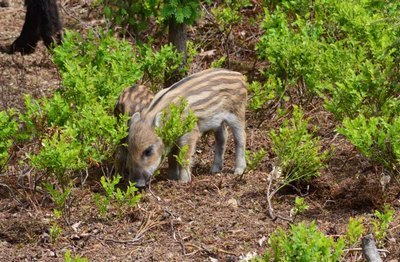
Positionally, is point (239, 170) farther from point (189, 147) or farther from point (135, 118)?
point (135, 118)

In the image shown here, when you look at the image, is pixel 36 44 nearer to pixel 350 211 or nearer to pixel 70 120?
pixel 70 120

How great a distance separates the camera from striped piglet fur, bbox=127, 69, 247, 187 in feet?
21.7

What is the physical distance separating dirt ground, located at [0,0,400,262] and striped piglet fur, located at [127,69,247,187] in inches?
5.5

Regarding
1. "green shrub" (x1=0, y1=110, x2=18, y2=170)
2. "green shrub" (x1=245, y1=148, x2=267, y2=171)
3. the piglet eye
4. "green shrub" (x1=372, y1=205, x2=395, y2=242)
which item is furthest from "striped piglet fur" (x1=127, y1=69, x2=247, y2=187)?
"green shrub" (x1=372, y1=205, x2=395, y2=242)

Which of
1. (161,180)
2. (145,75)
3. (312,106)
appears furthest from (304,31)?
(161,180)

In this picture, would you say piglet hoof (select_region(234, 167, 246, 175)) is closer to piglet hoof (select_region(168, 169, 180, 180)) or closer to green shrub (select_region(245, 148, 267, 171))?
green shrub (select_region(245, 148, 267, 171))

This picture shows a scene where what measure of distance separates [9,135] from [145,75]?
7.10ft

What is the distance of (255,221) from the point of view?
244 inches

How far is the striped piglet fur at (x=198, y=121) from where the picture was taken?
6621 mm

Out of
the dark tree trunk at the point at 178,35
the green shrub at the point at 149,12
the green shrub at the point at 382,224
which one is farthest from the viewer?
the dark tree trunk at the point at 178,35

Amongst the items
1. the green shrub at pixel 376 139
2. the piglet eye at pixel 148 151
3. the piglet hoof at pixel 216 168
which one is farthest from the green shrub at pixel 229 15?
the green shrub at pixel 376 139

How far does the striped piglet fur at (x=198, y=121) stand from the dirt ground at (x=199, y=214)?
0.14 metres

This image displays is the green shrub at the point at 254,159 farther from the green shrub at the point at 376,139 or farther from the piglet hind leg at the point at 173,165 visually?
the green shrub at the point at 376,139

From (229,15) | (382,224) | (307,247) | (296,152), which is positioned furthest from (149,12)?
(307,247)
